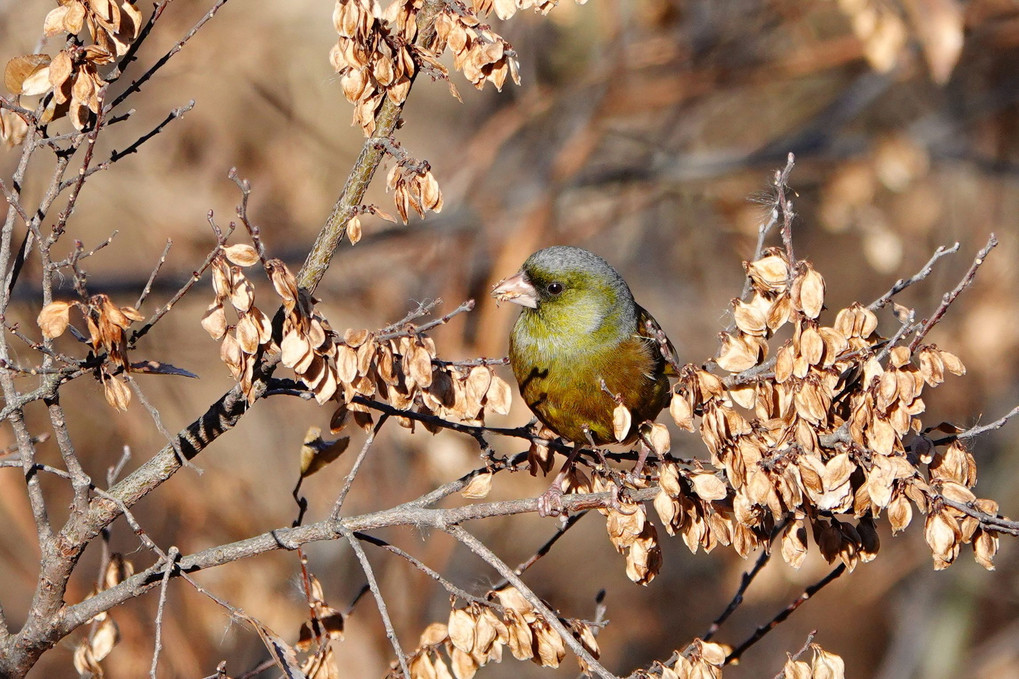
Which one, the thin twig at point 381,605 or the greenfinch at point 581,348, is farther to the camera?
the greenfinch at point 581,348

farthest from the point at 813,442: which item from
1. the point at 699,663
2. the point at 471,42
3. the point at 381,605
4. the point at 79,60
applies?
the point at 79,60

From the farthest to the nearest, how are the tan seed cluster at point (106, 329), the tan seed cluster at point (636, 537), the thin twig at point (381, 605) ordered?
the tan seed cluster at point (636, 537), the thin twig at point (381, 605), the tan seed cluster at point (106, 329)

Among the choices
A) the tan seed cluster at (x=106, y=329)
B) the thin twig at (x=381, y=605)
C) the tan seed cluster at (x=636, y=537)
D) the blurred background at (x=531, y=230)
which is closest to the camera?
the tan seed cluster at (x=106, y=329)

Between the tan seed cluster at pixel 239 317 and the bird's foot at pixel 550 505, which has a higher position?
the tan seed cluster at pixel 239 317

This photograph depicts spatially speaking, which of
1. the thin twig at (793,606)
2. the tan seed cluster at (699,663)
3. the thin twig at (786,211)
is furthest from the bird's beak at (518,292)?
the tan seed cluster at (699,663)

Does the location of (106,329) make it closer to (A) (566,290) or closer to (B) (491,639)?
(B) (491,639)

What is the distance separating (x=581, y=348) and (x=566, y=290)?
0.24m

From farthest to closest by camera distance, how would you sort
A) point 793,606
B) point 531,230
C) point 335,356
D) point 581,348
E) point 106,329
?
1. point 531,230
2. point 581,348
3. point 793,606
4. point 335,356
5. point 106,329

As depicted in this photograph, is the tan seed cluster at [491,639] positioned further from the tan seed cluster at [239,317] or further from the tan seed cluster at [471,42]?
the tan seed cluster at [471,42]

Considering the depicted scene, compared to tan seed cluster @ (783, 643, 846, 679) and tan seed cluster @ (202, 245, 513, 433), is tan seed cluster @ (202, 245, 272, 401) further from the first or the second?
tan seed cluster @ (783, 643, 846, 679)

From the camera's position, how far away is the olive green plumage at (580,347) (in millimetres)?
3178

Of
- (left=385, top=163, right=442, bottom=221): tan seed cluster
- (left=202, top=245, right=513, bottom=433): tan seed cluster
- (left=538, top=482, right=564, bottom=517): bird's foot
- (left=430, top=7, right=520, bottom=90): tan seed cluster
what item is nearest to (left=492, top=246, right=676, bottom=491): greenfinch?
(left=538, top=482, right=564, bottom=517): bird's foot

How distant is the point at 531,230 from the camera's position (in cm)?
603

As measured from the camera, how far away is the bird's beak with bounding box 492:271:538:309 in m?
3.42
